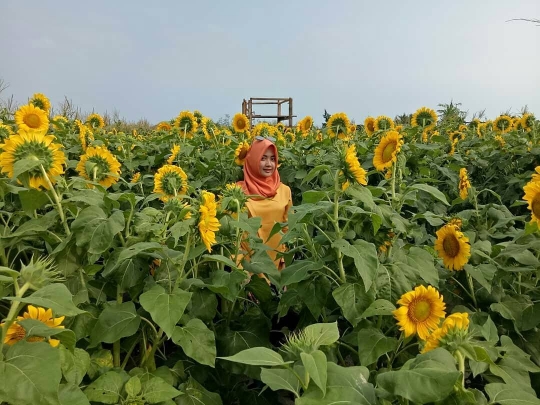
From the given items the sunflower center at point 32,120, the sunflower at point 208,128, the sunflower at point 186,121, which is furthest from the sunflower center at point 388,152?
the sunflower at point 186,121

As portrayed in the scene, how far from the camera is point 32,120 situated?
262 centimetres

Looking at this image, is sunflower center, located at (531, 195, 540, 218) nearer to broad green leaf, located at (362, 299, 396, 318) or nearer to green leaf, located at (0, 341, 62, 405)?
broad green leaf, located at (362, 299, 396, 318)

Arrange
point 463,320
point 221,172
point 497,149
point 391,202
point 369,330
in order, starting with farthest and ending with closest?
point 497,149
point 221,172
point 391,202
point 369,330
point 463,320

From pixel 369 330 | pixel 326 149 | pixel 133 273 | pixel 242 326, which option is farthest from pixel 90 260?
pixel 326 149

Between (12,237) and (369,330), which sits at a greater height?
(12,237)

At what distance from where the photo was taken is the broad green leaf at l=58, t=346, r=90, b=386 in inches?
44.6

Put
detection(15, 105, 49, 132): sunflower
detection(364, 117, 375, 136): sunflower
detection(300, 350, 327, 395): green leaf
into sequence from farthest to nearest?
detection(364, 117, 375, 136): sunflower < detection(15, 105, 49, 132): sunflower < detection(300, 350, 327, 395): green leaf

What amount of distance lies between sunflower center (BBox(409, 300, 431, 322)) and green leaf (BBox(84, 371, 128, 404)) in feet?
2.67

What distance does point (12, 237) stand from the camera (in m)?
1.53

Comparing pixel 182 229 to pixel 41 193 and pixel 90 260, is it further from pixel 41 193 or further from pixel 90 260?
pixel 41 193

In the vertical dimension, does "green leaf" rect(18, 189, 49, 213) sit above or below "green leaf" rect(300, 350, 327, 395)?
above

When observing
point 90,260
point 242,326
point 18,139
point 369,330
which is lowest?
point 242,326

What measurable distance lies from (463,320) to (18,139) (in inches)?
53.8

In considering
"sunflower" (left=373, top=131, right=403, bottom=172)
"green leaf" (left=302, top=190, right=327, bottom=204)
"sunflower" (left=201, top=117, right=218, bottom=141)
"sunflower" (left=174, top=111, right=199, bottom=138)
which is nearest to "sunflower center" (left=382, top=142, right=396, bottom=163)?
"sunflower" (left=373, top=131, right=403, bottom=172)
